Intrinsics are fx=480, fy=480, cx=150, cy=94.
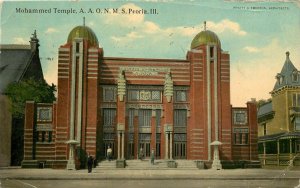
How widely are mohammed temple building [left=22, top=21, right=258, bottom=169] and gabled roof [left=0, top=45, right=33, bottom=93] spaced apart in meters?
3.27

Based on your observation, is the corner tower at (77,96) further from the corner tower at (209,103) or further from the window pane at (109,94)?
the corner tower at (209,103)

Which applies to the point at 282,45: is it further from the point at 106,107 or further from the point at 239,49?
the point at 106,107

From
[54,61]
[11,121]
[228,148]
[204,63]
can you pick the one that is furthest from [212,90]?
[11,121]

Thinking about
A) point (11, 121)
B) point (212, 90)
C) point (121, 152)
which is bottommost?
point (121, 152)

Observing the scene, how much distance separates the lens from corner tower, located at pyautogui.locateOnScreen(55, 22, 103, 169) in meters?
37.5

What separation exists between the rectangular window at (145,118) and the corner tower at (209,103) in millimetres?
3634

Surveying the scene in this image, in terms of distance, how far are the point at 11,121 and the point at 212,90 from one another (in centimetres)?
1623

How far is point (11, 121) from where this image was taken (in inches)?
1494

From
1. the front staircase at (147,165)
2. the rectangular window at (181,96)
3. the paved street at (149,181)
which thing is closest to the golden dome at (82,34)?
the rectangular window at (181,96)

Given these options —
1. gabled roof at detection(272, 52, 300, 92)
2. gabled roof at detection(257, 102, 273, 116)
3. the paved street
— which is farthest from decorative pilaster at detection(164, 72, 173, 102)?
the paved street

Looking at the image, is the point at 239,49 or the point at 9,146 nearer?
the point at 239,49

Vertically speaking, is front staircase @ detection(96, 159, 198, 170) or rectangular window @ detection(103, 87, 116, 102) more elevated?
rectangular window @ detection(103, 87, 116, 102)

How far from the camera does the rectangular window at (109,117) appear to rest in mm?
39750

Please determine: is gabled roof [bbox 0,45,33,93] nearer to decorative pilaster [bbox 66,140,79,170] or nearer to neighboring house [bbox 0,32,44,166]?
neighboring house [bbox 0,32,44,166]
